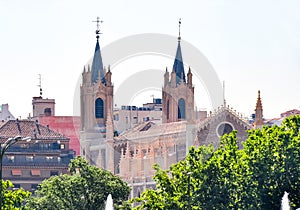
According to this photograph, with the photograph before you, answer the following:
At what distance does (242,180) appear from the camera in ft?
315

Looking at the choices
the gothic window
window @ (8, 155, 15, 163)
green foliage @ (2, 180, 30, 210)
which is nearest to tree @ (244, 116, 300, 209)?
green foliage @ (2, 180, 30, 210)

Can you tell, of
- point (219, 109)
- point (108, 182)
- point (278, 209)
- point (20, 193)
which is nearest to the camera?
point (278, 209)

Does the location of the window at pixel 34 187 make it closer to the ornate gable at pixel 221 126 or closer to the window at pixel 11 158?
the window at pixel 11 158

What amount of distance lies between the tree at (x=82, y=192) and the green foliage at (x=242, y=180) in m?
12.9

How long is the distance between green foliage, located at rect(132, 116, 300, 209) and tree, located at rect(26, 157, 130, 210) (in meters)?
12.9

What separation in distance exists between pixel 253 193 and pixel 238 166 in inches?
130

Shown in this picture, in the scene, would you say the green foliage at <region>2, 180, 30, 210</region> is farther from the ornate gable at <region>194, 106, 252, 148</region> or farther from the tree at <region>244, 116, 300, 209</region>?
the ornate gable at <region>194, 106, 252, 148</region>

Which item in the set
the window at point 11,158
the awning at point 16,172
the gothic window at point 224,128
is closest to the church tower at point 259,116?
the gothic window at point 224,128

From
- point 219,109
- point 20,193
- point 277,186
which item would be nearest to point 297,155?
point 277,186

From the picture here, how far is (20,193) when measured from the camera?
104 metres

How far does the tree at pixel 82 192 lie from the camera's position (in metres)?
110

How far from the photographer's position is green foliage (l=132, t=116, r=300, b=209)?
9444 cm

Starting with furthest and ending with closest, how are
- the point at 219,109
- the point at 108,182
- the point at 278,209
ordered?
the point at 219,109 → the point at 108,182 → the point at 278,209

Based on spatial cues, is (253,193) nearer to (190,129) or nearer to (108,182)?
(108,182)
